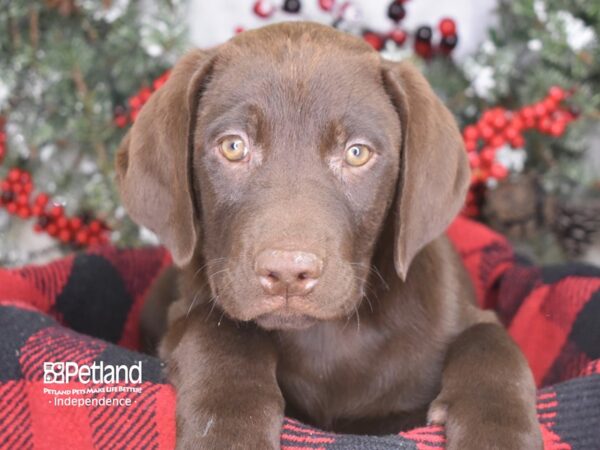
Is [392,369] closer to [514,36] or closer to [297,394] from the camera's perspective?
[297,394]

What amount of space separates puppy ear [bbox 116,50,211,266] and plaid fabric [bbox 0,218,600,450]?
370mm

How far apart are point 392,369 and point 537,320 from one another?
957 mm

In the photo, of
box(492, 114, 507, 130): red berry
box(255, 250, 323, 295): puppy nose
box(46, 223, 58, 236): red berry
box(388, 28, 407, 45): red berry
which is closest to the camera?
box(255, 250, 323, 295): puppy nose

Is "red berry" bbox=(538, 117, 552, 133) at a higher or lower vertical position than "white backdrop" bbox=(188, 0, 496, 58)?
lower

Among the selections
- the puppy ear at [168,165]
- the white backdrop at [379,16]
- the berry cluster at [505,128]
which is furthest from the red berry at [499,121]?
the puppy ear at [168,165]

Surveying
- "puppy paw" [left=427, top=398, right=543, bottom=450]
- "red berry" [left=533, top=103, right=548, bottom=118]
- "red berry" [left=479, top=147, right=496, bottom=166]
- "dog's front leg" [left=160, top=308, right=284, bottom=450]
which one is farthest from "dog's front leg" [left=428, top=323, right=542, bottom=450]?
"red berry" [left=533, top=103, right=548, bottom=118]

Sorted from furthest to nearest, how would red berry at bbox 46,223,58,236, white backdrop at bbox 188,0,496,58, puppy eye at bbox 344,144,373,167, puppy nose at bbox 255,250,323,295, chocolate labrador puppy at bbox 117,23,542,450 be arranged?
red berry at bbox 46,223,58,236, white backdrop at bbox 188,0,496,58, puppy eye at bbox 344,144,373,167, chocolate labrador puppy at bbox 117,23,542,450, puppy nose at bbox 255,250,323,295

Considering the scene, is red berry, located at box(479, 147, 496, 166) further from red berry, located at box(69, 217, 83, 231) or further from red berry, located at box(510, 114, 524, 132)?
red berry, located at box(69, 217, 83, 231)

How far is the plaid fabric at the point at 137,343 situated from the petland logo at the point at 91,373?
15 millimetres

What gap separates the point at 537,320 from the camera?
2859mm

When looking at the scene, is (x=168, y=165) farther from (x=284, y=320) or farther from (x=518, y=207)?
(x=518, y=207)

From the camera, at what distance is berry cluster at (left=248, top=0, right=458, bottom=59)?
3.44 meters

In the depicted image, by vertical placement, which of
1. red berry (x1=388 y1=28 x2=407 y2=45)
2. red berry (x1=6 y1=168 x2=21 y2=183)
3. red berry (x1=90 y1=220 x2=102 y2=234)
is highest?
red berry (x1=388 y1=28 x2=407 y2=45)

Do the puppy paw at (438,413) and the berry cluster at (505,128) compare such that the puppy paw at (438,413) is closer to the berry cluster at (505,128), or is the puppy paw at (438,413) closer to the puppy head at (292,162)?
the puppy head at (292,162)
